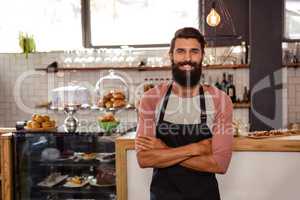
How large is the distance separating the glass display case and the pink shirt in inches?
45.8

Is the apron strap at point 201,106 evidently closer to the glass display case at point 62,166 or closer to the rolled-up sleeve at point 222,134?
the rolled-up sleeve at point 222,134

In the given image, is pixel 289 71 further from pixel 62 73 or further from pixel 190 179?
pixel 190 179

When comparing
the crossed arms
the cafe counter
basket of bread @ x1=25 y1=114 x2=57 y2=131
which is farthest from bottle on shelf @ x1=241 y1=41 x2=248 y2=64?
the crossed arms

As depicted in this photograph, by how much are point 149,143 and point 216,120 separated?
0.34 metres

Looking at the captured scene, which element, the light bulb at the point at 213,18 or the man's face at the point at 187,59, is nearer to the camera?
the man's face at the point at 187,59

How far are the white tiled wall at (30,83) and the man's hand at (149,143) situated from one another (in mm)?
3772

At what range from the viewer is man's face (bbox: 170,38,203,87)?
6.95 ft

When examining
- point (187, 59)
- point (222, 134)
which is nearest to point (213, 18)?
point (187, 59)

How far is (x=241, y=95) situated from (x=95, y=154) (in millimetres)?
2812

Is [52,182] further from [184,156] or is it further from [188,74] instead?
[188,74]

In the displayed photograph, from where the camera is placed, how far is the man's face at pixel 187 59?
212 centimetres

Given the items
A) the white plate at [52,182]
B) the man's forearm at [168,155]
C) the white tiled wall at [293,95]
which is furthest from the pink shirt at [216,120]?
the white tiled wall at [293,95]

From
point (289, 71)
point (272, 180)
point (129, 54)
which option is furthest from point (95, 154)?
point (289, 71)

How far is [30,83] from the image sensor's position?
625cm
